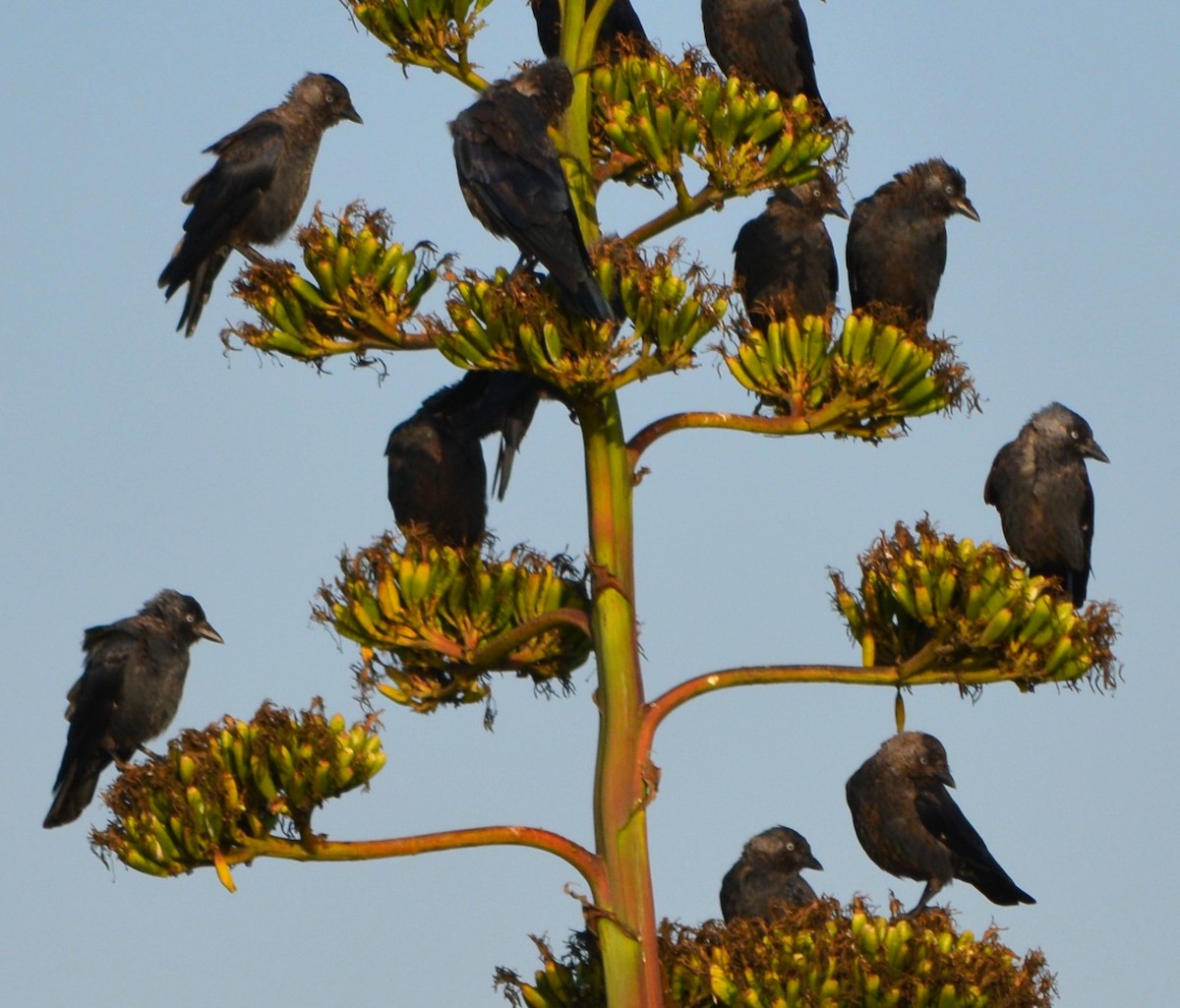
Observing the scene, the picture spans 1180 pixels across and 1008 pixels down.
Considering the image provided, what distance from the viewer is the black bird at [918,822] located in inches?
380

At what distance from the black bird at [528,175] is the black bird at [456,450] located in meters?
1.57

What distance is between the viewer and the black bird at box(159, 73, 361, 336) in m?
9.30

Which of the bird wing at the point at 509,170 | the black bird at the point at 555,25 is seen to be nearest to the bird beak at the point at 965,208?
the black bird at the point at 555,25

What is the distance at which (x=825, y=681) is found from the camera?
7.18 meters

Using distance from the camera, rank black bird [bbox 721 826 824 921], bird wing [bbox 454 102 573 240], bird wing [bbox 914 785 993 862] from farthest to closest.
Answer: black bird [bbox 721 826 824 921]
bird wing [bbox 914 785 993 862]
bird wing [bbox 454 102 573 240]

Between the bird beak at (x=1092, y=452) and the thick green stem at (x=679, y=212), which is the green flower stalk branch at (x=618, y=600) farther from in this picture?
the bird beak at (x=1092, y=452)

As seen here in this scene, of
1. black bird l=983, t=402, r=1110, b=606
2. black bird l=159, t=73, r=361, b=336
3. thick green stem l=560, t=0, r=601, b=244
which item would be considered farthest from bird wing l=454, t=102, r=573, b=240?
black bird l=983, t=402, r=1110, b=606

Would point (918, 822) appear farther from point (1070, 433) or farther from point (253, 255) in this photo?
point (253, 255)

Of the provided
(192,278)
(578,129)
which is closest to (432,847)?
(578,129)

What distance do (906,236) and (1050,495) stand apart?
1.43m

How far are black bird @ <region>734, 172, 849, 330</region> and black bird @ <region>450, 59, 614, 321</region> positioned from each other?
2.35 metres

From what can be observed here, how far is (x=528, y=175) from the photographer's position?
7.56 meters

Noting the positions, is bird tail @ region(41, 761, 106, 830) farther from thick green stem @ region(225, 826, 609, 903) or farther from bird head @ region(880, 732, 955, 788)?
bird head @ region(880, 732, 955, 788)

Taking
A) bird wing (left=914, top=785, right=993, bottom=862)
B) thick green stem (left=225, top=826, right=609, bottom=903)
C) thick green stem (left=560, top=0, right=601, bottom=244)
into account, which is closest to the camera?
thick green stem (left=225, top=826, right=609, bottom=903)
